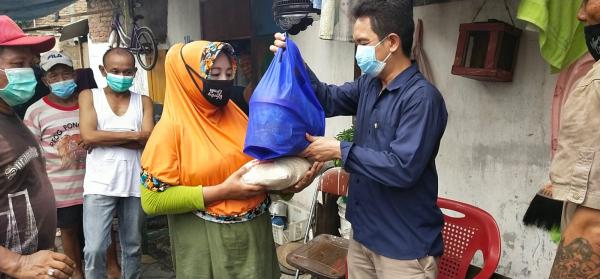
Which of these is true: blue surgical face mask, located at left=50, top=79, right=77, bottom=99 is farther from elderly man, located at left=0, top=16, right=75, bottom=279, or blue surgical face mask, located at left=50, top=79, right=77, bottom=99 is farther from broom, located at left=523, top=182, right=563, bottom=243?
broom, located at left=523, top=182, right=563, bottom=243

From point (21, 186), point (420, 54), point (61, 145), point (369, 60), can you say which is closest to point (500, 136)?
point (420, 54)

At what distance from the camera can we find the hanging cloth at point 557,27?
220cm

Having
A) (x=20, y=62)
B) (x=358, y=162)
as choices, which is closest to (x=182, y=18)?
(x=20, y=62)

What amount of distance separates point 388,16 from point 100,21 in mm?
9799

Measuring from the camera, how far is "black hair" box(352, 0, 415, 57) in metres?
1.86

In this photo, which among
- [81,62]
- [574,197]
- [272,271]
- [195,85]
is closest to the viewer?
[574,197]

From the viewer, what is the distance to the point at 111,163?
126 inches

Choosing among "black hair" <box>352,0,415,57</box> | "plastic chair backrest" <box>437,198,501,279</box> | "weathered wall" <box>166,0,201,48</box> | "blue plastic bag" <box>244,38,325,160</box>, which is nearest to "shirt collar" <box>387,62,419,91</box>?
"black hair" <box>352,0,415,57</box>

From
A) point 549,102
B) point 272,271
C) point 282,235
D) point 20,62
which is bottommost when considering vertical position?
point 282,235

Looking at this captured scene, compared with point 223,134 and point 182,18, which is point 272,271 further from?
point 182,18

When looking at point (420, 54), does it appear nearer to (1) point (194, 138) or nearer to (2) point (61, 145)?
(1) point (194, 138)

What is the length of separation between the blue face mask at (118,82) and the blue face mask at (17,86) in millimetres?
1323

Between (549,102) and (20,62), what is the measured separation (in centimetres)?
322

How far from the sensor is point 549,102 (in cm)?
293
